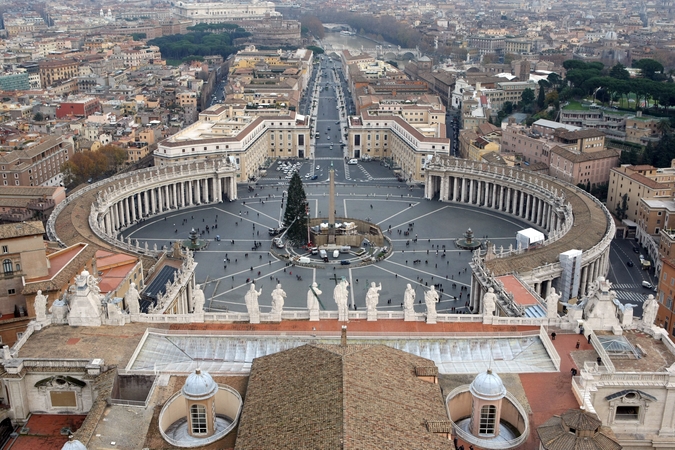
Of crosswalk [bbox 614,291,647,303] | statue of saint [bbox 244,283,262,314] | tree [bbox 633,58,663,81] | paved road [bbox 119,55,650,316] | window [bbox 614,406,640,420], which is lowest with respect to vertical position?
crosswalk [bbox 614,291,647,303]

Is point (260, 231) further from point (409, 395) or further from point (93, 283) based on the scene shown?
point (409, 395)

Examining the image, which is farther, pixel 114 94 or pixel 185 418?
pixel 114 94

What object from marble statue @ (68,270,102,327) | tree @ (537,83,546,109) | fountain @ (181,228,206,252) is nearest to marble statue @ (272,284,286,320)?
marble statue @ (68,270,102,327)

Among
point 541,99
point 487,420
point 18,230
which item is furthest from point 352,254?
point 541,99

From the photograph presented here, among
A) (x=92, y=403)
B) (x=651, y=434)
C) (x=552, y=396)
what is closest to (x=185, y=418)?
(x=92, y=403)

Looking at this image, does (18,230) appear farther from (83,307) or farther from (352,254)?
(352,254)

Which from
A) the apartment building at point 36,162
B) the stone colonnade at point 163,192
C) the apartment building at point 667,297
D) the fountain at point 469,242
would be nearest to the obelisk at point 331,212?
the fountain at point 469,242

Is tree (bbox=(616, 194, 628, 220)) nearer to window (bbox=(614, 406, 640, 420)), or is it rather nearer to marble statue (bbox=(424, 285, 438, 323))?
marble statue (bbox=(424, 285, 438, 323))
